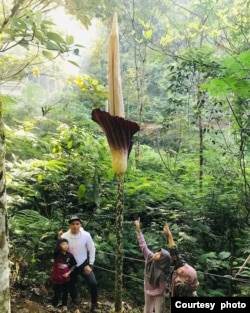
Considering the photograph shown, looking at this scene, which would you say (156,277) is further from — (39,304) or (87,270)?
(39,304)

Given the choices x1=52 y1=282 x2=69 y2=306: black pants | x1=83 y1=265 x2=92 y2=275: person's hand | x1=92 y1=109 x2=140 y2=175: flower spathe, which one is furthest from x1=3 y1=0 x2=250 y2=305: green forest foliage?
x1=92 y1=109 x2=140 y2=175: flower spathe

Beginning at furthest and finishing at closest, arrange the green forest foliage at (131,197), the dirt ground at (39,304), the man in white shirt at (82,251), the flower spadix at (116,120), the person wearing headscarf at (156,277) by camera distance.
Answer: the green forest foliage at (131,197), the man in white shirt at (82,251), the dirt ground at (39,304), the person wearing headscarf at (156,277), the flower spadix at (116,120)

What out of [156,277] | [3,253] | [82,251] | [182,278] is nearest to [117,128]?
[3,253]

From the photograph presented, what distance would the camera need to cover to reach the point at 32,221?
374 centimetres

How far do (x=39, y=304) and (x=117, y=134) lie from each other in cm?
218

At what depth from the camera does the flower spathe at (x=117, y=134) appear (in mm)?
1979

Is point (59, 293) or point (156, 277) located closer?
point (156, 277)

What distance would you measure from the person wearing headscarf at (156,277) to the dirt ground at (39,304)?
0.59 metres

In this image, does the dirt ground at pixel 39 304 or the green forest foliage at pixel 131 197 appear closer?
the dirt ground at pixel 39 304

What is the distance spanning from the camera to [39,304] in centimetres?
325

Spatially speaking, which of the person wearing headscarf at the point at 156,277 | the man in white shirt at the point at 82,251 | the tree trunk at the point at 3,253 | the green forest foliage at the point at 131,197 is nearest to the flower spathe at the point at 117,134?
the tree trunk at the point at 3,253

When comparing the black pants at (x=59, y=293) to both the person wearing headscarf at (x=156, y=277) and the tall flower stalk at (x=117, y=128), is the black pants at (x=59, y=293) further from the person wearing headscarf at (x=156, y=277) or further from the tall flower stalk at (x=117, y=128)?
the tall flower stalk at (x=117, y=128)

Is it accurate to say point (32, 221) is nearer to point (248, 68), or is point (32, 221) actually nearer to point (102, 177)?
point (102, 177)

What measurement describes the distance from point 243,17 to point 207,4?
0.76 m
